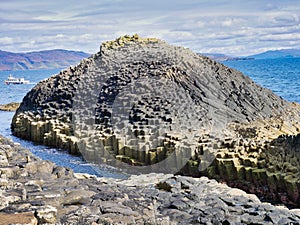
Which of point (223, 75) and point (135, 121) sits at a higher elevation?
point (223, 75)

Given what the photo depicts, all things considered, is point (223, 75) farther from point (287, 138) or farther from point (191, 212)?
point (191, 212)

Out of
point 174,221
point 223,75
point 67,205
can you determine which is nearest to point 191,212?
point 174,221

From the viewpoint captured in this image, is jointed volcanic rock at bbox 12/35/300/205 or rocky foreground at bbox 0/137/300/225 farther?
jointed volcanic rock at bbox 12/35/300/205

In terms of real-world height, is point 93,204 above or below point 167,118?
below

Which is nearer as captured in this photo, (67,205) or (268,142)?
(67,205)
